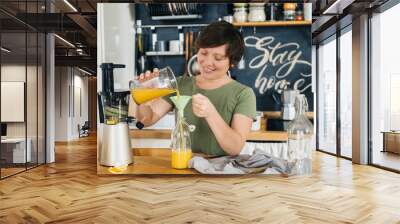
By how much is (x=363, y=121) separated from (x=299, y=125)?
2.63 metres

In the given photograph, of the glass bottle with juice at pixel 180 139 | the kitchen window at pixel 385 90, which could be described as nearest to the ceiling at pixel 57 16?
the kitchen window at pixel 385 90

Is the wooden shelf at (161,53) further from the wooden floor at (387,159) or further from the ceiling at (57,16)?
the wooden floor at (387,159)

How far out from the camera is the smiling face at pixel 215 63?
4.13 m

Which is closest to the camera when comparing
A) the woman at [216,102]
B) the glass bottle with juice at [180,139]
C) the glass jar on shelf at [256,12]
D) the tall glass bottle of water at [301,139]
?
the tall glass bottle of water at [301,139]

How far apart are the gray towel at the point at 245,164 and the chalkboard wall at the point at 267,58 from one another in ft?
1.77

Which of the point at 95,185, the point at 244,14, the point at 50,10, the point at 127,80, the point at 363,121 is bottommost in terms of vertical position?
the point at 95,185

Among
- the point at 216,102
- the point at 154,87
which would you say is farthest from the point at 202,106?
the point at 154,87

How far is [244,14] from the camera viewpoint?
14.2ft

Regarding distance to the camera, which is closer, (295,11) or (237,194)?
(237,194)

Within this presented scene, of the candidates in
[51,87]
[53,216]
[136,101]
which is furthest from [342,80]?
[53,216]

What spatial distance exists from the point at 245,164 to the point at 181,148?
2.37ft

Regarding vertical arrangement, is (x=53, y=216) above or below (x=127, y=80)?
below

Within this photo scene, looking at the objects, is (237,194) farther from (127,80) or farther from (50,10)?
(50,10)

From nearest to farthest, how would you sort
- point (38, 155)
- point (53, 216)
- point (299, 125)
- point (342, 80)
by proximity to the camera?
point (53, 216), point (299, 125), point (38, 155), point (342, 80)
